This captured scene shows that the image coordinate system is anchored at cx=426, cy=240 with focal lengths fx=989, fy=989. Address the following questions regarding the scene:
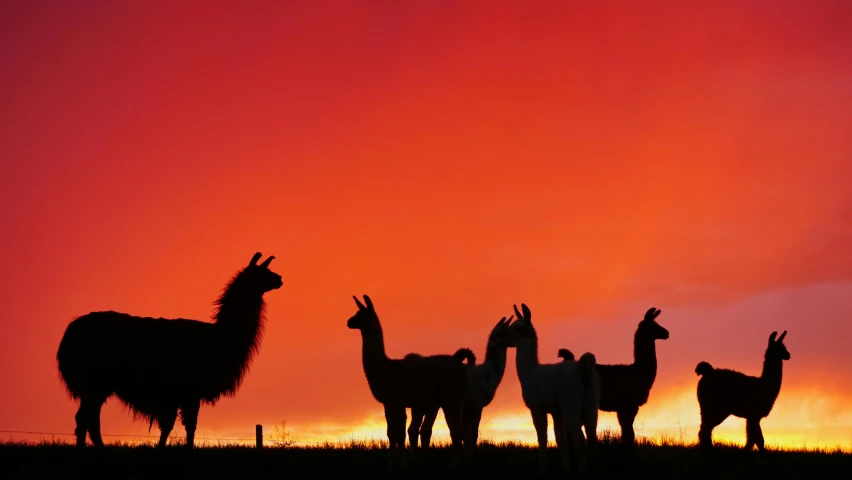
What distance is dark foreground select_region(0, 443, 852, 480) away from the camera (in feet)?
48.8

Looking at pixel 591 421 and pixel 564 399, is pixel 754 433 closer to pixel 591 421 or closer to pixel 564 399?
pixel 591 421

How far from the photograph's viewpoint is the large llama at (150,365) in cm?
1661

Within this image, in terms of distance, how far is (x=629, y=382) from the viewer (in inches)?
712

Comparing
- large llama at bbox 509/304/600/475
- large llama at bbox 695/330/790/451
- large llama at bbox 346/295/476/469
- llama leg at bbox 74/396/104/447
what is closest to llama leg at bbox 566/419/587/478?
large llama at bbox 509/304/600/475

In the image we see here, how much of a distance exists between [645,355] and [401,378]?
5425 mm

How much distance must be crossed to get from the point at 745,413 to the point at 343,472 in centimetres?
882

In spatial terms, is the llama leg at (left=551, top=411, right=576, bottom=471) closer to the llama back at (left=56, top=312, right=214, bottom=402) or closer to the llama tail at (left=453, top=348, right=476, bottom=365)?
the llama tail at (left=453, top=348, right=476, bottom=365)

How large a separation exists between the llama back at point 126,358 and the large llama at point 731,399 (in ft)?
31.8

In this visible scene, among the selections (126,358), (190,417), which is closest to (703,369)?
(190,417)

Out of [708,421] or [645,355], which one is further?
[708,421]

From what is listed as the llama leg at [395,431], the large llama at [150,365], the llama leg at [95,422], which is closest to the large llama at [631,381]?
the llama leg at [395,431]

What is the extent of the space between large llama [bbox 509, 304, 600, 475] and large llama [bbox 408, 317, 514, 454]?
4.43ft

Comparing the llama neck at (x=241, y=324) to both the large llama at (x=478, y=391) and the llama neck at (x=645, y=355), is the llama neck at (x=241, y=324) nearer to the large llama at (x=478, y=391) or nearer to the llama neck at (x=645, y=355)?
the large llama at (x=478, y=391)

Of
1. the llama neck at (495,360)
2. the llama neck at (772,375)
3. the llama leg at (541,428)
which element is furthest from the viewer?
the llama neck at (772,375)
